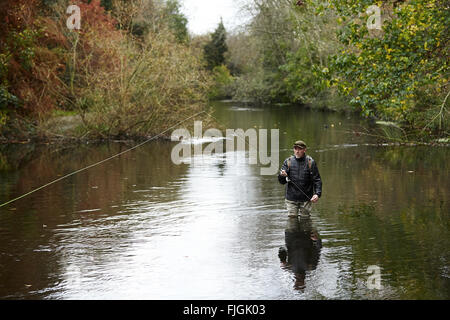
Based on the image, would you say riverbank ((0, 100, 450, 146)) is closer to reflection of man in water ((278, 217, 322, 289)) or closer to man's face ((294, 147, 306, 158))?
reflection of man in water ((278, 217, 322, 289))

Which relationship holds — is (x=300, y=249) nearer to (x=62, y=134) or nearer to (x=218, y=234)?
(x=218, y=234)

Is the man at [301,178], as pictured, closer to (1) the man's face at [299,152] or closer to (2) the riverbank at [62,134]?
(1) the man's face at [299,152]

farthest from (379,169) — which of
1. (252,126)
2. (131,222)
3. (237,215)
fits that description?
(252,126)

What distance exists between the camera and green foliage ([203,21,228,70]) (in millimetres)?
82500

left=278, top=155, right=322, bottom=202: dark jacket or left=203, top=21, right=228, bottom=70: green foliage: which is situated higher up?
left=203, top=21, right=228, bottom=70: green foliage

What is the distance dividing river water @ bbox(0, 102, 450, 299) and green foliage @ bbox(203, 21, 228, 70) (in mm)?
64696

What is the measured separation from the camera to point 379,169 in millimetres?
17922

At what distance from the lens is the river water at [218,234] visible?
7.48m

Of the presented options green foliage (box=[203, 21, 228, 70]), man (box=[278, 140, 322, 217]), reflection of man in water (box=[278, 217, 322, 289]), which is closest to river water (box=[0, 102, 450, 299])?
reflection of man in water (box=[278, 217, 322, 289])

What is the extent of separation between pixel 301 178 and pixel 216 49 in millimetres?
74335

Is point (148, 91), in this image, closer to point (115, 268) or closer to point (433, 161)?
point (433, 161)

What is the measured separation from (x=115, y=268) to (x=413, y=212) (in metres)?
6.02

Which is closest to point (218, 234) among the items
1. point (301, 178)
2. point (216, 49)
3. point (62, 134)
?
point (301, 178)

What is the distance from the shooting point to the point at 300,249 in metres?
9.11
